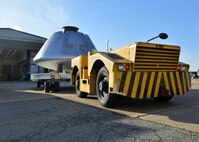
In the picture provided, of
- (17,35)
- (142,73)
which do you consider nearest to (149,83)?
(142,73)

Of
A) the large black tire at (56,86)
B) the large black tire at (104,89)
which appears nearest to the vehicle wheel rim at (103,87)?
the large black tire at (104,89)

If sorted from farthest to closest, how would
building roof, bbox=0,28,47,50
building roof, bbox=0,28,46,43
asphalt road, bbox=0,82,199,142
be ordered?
1. building roof, bbox=0,28,47,50
2. building roof, bbox=0,28,46,43
3. asphalt road, bbox=0,82,199,142

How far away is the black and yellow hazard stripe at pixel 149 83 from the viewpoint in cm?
564

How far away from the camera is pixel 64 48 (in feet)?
38.9

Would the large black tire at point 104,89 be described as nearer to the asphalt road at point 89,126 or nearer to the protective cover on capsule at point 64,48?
the asphalt road at point 89,126

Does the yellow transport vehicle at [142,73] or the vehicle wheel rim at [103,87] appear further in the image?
the vehicle wheel rim at [103,87]

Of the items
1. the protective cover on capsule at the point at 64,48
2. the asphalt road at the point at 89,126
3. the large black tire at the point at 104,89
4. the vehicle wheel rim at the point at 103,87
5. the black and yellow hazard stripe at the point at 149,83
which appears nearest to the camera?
the asphalt road at the point at 89,126

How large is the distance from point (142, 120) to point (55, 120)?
1.72 m

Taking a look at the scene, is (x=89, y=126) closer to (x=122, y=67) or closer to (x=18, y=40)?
(x=122, y=67)

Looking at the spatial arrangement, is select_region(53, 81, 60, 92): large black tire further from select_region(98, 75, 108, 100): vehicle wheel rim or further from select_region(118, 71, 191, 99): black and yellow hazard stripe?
select_region(118, 71, 191, 99): black and yellow hazard stripe

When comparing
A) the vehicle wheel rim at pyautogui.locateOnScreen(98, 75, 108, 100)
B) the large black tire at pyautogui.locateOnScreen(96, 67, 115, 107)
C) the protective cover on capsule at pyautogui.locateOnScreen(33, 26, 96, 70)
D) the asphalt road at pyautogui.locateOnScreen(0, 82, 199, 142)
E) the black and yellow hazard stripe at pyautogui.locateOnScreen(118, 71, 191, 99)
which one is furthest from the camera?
the protective cover on capsule at pyautogui.locateOnScreen(33, 26, 96, 70)

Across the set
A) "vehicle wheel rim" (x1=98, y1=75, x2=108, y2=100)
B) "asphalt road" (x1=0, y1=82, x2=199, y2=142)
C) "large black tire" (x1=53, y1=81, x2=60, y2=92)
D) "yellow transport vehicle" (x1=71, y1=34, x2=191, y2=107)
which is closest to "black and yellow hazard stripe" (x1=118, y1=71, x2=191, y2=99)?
"yellow transport vehicle" (x1=71, y1=34, x2=191, y2=107)

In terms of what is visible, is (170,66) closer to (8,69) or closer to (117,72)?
(117,72)

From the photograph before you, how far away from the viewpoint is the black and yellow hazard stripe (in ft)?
18.5
